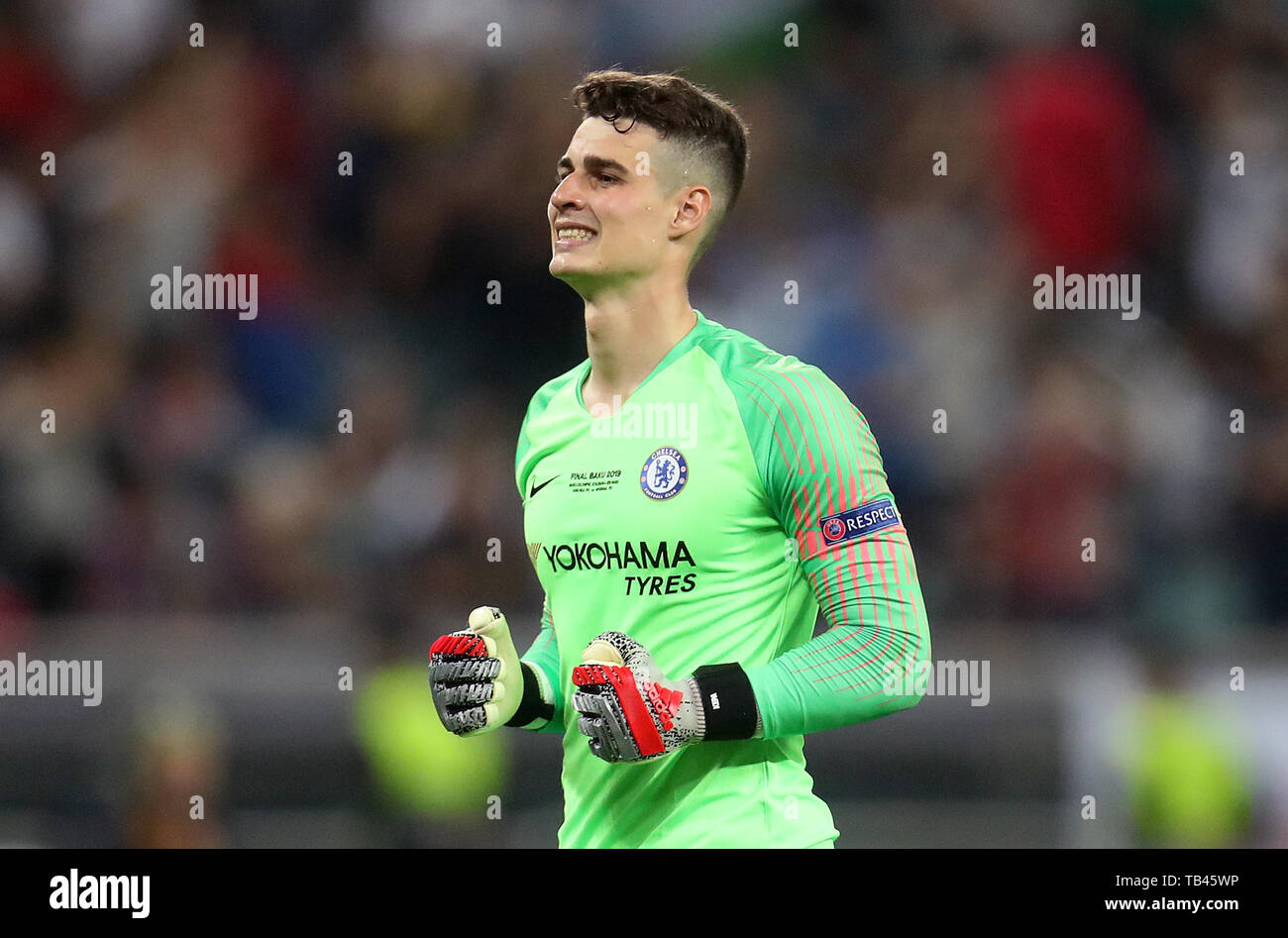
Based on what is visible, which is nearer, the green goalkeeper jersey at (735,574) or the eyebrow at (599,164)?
the green goalkeeper jersey at (735,574)

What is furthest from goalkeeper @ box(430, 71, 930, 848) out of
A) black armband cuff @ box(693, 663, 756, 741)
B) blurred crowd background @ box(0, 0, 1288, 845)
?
blurred crowd background @ box(0, 0, 1288, 845)

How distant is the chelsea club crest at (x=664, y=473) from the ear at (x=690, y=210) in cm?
59

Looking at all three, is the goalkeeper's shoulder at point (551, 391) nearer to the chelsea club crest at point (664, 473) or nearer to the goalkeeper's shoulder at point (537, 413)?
the goalkeeper's shoulder at point (537, 413)

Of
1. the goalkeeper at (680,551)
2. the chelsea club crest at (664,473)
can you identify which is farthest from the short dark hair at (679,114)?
the chelsea club crest at (664,473)

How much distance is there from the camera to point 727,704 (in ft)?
12.5

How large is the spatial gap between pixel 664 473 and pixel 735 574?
11.4 inches

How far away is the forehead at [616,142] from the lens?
170 inches

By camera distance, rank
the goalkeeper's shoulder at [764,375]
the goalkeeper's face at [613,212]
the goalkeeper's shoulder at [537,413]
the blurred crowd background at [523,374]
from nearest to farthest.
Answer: the goalkeeper's shoulder at [764,375] → the goalkeeper's face at [613,212] → the goalkeeper's shoulder at [537,413] → the blurred crowd background at [523,374]

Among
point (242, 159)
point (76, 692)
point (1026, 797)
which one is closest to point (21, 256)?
point (242, 159)

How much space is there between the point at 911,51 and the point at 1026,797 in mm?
4450

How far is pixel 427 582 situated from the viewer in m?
8.00

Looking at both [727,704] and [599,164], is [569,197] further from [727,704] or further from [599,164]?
[727,704]

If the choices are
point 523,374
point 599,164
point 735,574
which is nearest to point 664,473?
point 735,574

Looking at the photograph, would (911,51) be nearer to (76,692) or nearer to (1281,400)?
(1281,400)
